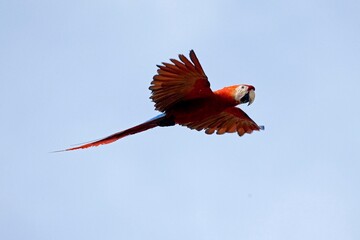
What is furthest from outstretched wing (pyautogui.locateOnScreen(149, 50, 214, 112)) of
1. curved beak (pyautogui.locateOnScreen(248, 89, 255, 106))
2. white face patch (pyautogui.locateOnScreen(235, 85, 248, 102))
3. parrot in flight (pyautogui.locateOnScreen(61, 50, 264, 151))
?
curved beak (pyautogui.locateOnScreen(248, 89, 255, 106))

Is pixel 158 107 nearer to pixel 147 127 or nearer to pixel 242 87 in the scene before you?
pixel 147 127

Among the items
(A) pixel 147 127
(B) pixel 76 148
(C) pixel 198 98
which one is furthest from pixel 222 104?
(B) pixel 76 148

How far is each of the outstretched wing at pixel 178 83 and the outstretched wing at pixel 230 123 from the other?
0.97 meters

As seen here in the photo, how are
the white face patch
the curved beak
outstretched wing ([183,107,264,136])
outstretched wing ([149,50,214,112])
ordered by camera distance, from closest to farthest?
outstretched wing ([149,50,214,112])
the white face patch
the curved beak
outstretched wing ([183,107,264,136])

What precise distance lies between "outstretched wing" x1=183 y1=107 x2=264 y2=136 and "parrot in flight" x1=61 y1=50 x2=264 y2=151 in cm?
30

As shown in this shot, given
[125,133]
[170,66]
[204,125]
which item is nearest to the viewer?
[170,66]

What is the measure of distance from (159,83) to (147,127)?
0.81 m

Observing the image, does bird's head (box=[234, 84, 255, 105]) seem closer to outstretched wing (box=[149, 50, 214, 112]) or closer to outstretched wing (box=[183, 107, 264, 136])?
outstretched wing (box=[149, 50, 214, 112])

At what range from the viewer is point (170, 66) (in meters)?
10.1

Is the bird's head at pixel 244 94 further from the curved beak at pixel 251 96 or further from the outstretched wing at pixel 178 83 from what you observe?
the outstretched wing at pixel 178 83

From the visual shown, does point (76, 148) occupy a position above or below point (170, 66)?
below

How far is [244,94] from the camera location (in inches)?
425

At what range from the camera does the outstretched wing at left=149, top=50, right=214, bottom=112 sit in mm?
10094

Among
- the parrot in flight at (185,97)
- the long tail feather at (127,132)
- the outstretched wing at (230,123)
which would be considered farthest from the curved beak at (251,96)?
the long tail feather at (127,132)
